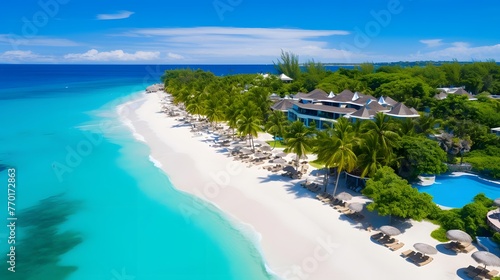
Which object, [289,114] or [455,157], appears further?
[289,114]

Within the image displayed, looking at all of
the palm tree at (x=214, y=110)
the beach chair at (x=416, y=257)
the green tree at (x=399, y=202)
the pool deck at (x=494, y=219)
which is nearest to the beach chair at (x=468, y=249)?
the pool deck at (x=494, y=219)

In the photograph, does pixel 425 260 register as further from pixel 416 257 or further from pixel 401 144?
pixel 401 144

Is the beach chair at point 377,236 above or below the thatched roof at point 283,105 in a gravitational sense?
below

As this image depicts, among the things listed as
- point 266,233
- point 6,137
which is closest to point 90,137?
point 6,137

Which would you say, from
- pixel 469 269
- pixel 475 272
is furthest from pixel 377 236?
pixel 475 272

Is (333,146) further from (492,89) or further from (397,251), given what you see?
(492,89)

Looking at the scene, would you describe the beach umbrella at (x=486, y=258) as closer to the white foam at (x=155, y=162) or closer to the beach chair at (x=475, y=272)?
the beach chair at (x=475, y=272)
